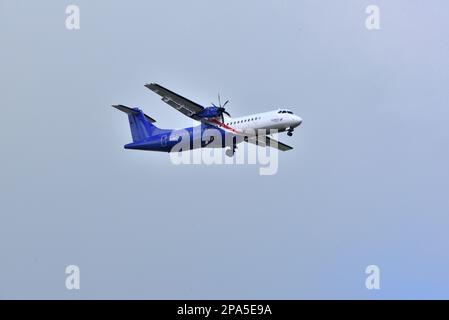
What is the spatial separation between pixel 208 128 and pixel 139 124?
6.40 meters

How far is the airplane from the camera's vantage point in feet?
180

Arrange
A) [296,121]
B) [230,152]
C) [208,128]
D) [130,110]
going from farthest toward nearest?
[130,110], [230,152], [208,128], [296,121]

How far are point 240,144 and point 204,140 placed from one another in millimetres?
3558

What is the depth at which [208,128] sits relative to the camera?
5747 centimetres

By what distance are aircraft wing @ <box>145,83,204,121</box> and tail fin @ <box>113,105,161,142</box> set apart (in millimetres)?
2869

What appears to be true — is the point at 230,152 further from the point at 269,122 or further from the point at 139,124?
the point at 139,124

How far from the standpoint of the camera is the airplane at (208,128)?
5478cm

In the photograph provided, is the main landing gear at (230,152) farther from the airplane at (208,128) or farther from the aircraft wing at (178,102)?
the aircraft wing at (178,102)

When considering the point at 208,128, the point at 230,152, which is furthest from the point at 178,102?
the point at 230,152
